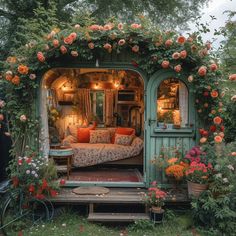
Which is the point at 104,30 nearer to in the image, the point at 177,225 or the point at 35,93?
the point at 35,93

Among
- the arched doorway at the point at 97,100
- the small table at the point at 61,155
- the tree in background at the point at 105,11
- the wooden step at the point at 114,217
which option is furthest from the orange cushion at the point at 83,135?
the tree in background at the point at 105,11

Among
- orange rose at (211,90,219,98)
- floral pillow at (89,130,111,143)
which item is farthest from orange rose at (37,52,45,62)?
floral pillow at (89,130,111,143)

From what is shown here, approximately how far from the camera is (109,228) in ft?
16.6

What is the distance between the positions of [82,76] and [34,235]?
6102 millimetres

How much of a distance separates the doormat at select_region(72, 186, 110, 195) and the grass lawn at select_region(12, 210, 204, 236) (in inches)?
17.7

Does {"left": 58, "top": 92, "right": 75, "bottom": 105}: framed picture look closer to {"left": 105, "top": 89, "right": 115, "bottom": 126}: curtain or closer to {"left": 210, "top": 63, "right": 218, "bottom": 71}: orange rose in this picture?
{"left": 105, "top": 89, "right": 115, "bottom": 126}: curtain

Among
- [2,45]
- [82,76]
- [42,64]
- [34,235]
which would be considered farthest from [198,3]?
[34,235]

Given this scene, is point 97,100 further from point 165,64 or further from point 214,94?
point 214,94

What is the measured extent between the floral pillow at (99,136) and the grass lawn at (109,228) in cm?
348

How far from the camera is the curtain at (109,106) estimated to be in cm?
997

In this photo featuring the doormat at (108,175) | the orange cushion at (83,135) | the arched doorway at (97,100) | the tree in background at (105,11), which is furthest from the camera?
the tree in background at (105,11)

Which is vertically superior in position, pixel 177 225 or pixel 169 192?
pixel 169 192

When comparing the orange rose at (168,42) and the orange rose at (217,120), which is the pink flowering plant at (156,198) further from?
the orange rose at (168,42)

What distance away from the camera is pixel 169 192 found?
5570 millimetres
